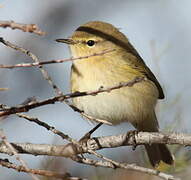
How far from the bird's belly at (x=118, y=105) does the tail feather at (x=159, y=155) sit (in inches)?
14.5

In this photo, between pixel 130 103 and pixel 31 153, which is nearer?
pixel 31 153

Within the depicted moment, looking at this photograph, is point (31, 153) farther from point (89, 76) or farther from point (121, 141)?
point (89, 76)

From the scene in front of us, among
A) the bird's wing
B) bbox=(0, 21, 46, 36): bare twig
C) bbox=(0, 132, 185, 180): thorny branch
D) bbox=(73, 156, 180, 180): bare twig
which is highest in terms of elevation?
bbox=(0, 21, 46, 36): bare twig

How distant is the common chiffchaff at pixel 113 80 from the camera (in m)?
3.49

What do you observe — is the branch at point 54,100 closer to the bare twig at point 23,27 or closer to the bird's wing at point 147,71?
the bare twig at point 23,27

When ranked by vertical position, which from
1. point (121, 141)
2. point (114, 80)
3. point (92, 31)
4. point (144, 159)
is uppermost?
point (92, 31)

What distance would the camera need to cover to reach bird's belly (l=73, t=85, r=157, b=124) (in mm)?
3465

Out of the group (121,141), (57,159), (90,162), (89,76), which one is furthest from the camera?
(89,76)

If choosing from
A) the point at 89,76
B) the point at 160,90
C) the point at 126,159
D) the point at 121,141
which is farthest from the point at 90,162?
the point at 160,90

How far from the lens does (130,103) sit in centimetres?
358

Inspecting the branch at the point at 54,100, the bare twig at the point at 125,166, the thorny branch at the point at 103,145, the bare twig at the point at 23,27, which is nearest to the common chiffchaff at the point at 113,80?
the thorny branch at the point at 103,145

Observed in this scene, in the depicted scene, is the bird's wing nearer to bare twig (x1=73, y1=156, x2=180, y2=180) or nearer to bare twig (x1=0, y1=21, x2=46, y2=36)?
bare twig (x1=73, y1=156, x2=180, y2=180)

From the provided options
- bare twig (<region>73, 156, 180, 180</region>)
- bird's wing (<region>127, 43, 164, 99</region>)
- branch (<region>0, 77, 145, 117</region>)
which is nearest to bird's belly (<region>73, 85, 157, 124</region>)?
bird's wing (<region>127, 43, 164, 99</region>)

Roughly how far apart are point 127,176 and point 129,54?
1.71 meters
